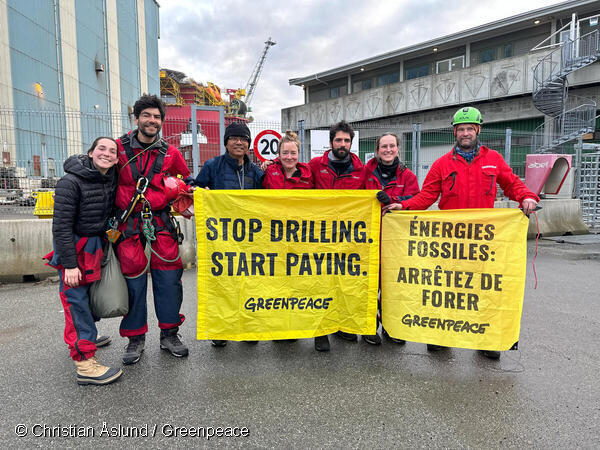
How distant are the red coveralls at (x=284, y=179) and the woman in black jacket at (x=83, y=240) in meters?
1.29

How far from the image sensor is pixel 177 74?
45469 mm

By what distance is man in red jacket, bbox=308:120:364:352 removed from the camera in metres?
3.52

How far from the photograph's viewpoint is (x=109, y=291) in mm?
2938

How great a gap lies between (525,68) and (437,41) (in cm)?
647

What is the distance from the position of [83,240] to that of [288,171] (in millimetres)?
1758

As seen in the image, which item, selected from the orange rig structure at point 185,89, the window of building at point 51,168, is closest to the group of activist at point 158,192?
the window of building at point 51,168

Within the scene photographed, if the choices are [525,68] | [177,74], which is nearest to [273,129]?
[525,68]

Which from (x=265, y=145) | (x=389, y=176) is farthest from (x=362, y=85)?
(x=389, y=176)

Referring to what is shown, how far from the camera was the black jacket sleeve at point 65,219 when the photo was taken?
2709 millimetres

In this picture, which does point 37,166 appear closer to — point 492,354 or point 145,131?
point 145,131

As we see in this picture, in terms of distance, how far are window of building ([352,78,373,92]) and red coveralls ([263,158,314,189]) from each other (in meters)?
28.1

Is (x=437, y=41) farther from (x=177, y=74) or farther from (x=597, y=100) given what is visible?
(x=177, y=74)

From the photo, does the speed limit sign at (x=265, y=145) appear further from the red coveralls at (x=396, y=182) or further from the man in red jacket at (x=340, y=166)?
the red coveralls at (x=396, y=182)

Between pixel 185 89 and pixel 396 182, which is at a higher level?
pixel 185 89
